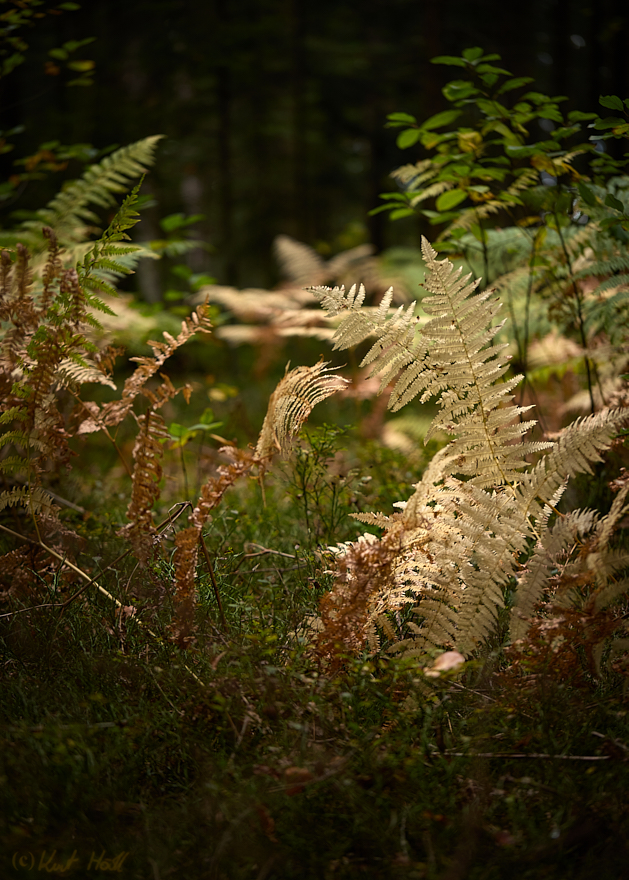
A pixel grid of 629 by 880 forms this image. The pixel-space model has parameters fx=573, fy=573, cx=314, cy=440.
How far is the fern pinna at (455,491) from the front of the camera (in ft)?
5.82

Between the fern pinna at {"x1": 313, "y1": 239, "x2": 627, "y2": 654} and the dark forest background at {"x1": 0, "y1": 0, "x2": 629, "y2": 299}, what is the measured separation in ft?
10.8

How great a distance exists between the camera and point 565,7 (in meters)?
6.79

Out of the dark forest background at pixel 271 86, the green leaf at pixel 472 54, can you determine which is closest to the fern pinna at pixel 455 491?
the green leaf at pixel 472 54

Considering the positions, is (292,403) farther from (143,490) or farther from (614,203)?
(614,203)

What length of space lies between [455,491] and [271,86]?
11.3 meters

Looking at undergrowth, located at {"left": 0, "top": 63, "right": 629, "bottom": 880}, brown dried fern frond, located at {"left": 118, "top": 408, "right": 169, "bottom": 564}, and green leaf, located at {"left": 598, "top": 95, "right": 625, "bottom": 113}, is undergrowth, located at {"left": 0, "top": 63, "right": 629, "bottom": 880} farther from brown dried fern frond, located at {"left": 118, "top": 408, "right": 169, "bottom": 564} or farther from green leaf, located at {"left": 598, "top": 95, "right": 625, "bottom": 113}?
green leaf, located at {"left": 598, "top": 95, "right": 625, "bottom": 113}

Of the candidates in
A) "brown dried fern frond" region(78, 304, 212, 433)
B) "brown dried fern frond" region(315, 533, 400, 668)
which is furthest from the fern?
"brown dried fern frond" region(315, 533, 400, 668)

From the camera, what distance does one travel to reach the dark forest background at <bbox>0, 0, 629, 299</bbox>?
612 centimetres

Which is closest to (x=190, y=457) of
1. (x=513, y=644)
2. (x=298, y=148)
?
(x=513, y=644)

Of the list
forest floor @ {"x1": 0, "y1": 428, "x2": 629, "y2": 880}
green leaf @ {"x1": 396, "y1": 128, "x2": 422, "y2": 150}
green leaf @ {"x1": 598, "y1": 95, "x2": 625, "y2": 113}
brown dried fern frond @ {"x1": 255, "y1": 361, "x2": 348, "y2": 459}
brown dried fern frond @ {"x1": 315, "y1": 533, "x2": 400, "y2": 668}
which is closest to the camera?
forest floor @ {"x1": 0, "y1": 428, "x2": 629, "y2": 880}

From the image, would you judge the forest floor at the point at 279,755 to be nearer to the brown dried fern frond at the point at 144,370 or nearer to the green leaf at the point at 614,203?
the brown dried fern frond at the point at 144,370

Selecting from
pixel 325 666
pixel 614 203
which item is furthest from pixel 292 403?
→ pixel 614 203

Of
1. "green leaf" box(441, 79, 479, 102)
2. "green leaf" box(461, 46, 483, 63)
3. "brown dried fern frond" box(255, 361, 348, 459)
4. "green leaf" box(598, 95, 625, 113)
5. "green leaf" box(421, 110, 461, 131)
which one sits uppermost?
"green leaf" box(461, 46, 483, 63)

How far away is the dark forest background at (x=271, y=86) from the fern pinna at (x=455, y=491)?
10.8 feet
